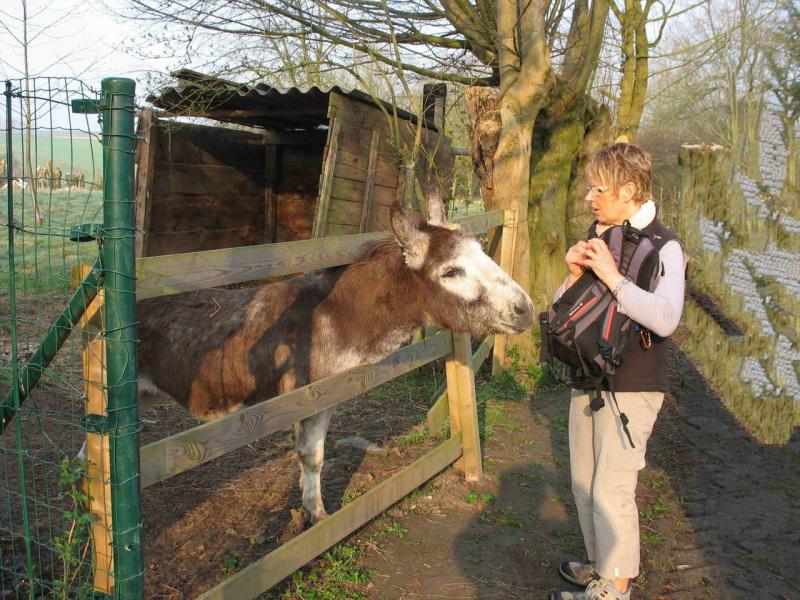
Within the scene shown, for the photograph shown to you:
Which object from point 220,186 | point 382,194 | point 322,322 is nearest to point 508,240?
point 382,194

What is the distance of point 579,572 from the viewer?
148 inches

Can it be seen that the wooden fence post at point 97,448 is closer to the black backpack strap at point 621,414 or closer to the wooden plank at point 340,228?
the black backpack strap at point 621,414

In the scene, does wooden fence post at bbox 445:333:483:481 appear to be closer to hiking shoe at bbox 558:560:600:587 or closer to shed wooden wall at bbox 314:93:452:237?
hiking shoe at bbox 558:560:600:587

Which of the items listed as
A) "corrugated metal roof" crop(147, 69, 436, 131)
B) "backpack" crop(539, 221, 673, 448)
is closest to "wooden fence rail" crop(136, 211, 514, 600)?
"backpack" crop(539, 221, 673, 448)

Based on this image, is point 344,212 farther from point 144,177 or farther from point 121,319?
point 121,319

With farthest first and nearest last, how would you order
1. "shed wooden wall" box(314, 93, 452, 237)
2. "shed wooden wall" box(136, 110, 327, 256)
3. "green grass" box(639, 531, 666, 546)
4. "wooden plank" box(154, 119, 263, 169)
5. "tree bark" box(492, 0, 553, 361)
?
1. "wooden plank" box(154, 119, 263, 169)
2. "shed wooden wall" box(136, 110, 327, 256)
3. "tree bark" box(492, 0, 553, 361)
4. "shed wooden wall" box(314, 93, 452, 237)
5. "green grass" box(639, 531, 666, 546)

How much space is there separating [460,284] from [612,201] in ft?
3.35

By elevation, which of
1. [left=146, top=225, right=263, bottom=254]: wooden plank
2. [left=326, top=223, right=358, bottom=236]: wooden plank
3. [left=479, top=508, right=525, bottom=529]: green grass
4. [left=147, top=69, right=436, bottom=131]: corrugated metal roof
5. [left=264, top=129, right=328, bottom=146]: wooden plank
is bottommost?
[left=479, top=508, right=525, bottom=529]: green grass

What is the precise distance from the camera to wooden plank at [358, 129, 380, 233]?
7852 mm

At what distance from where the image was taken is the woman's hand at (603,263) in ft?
9.43

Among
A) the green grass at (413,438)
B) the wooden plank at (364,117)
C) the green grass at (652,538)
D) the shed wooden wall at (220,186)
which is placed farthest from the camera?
the shed wooden wall at (220,186)

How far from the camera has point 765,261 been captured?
617cm

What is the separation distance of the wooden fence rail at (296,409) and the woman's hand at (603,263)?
1.38 m

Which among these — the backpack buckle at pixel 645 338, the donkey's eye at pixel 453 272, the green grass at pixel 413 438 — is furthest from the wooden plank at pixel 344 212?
the backpack buckle at pixel 645 338
